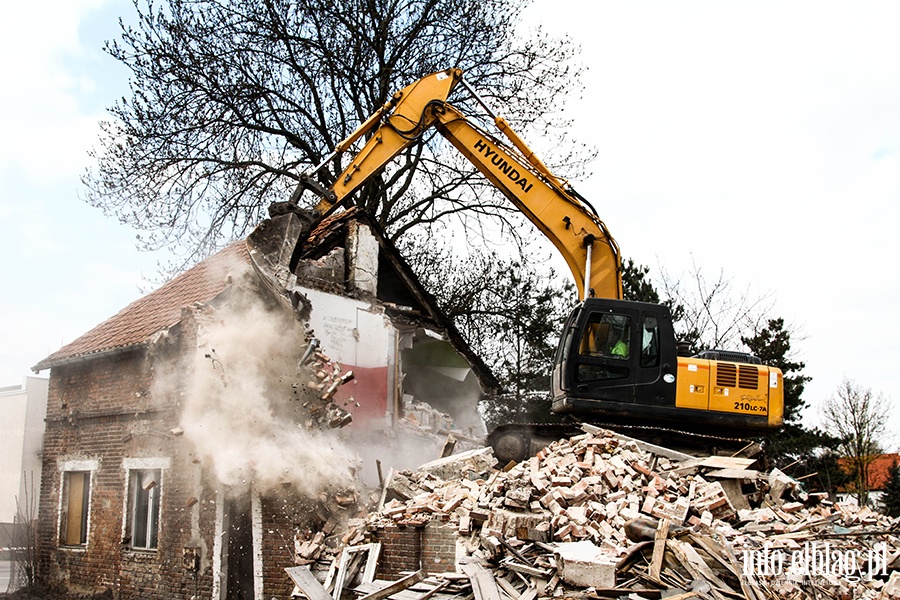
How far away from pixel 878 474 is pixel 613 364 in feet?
92.3

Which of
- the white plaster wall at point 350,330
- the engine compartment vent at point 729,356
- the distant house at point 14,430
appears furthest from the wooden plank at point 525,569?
the distant house at point 14,430

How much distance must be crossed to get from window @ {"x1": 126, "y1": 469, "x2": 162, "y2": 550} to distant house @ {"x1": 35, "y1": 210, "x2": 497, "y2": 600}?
0.8 inches

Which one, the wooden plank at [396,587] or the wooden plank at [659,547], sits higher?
the wooden plank at [659,547]

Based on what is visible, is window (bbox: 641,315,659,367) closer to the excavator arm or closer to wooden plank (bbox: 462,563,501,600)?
the excavator arm

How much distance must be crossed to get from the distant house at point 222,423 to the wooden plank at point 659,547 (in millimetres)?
4341

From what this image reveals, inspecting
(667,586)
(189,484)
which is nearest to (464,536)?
(667,586)

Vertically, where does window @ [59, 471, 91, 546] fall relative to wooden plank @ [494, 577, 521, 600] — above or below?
below

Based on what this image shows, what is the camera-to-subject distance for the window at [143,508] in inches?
488

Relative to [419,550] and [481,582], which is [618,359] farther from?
[481,582]

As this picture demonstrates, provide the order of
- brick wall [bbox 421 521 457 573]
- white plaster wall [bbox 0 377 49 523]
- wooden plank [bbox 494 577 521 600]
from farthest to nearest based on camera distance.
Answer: white plaster wall [bbox 0 377 49 523], brick wall [bbox 421 521 457 573], wooden plank [bbox 494 577 521 600]

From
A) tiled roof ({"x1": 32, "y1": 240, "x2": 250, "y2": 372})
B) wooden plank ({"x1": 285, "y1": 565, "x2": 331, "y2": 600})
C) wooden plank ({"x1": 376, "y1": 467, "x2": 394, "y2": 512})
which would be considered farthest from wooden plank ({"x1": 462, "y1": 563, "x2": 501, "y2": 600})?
tiled roof ({"x1": 32, "y1": 240, "x2": 250, "y2": 372})

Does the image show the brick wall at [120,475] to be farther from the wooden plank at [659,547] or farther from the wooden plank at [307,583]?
the wooden plank at [659,547]

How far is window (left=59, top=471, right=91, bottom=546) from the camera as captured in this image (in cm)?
1370

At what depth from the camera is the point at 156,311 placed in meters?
14.1
